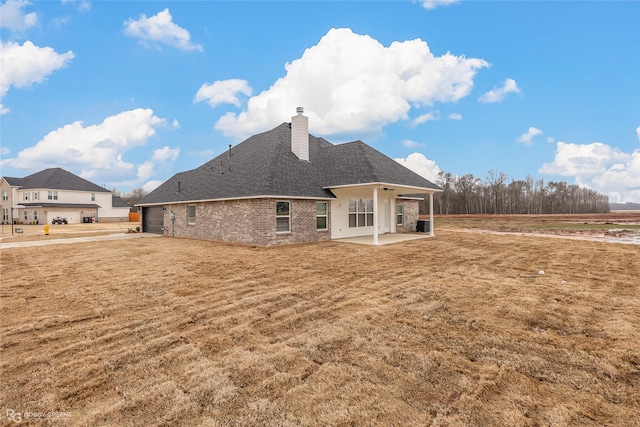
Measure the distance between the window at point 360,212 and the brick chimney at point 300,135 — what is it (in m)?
3.76

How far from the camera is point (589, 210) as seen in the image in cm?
6812

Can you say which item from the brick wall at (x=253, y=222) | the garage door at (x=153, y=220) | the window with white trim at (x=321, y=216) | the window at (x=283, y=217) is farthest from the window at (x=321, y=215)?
the garage door at (x=153, y=220)

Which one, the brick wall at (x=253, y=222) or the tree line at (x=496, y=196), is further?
the tree line at (x=496, y=196)

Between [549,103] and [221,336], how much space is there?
2571 cm

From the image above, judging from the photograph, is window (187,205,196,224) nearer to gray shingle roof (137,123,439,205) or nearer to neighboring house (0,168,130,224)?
gray shingle roof (137,123,439,205)

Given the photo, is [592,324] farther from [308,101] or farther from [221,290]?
[308,101]

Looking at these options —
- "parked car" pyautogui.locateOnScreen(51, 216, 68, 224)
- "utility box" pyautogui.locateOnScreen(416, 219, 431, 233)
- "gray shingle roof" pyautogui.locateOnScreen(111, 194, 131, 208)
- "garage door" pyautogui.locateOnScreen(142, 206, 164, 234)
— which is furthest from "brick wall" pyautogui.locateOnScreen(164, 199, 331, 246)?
"gray shingle roof" pyautogui.locateOnScreen(111, 194, 131, 208)

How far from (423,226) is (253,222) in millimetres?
12321

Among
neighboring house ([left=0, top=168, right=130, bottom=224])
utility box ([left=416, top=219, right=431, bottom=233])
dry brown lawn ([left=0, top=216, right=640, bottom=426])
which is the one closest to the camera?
dry brown lawn ([left=0, top=216, right=640, bottom=426])

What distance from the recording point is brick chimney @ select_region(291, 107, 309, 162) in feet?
52.5

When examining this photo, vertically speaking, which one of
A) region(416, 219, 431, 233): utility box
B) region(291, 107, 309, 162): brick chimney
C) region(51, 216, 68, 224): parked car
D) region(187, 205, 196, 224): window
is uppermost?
region(291, 107, 309, 162): brick chimney

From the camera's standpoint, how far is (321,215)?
1511 cm

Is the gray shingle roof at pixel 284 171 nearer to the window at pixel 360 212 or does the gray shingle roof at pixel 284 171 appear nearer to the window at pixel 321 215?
the window at pixel 321 215

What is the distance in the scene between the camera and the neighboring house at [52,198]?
39688 millimetres
